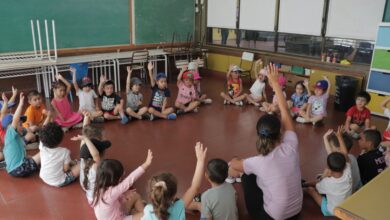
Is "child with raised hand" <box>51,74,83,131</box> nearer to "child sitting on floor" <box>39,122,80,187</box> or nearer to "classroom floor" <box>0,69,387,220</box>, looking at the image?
"classroom floor" <box>0,69,387,220</box>

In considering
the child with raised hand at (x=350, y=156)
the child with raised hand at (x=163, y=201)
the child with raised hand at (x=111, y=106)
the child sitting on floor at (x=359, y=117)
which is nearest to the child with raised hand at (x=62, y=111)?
the child with raised hand at (x=111, y=106)

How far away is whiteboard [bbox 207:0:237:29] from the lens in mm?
7602

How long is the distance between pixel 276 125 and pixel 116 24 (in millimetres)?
5523

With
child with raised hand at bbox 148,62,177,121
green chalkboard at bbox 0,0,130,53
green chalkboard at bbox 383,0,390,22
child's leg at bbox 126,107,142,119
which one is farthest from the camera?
green chalkboard at bbox 0,0,130,53

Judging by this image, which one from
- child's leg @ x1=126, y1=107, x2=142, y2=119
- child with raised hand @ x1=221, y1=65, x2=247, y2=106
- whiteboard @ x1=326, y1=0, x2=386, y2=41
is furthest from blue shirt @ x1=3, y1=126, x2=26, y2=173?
whiteboard @ x1=326, y1=0, x2=386, y2=41

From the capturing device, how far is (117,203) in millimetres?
2166

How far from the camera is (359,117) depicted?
4.29 metres

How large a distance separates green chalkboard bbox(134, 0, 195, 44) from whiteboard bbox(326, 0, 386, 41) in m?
3.42

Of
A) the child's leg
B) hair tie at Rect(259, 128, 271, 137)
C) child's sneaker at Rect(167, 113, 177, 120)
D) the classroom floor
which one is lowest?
the classroom floor

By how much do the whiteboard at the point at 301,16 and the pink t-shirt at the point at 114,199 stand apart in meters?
5.18

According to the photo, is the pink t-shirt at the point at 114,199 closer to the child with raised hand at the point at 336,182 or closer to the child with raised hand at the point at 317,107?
the child with raised hand at the point at 336,182

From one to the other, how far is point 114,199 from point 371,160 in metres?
2.10

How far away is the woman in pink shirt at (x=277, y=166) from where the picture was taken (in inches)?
82.4

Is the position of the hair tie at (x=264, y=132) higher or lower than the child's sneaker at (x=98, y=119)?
higher
